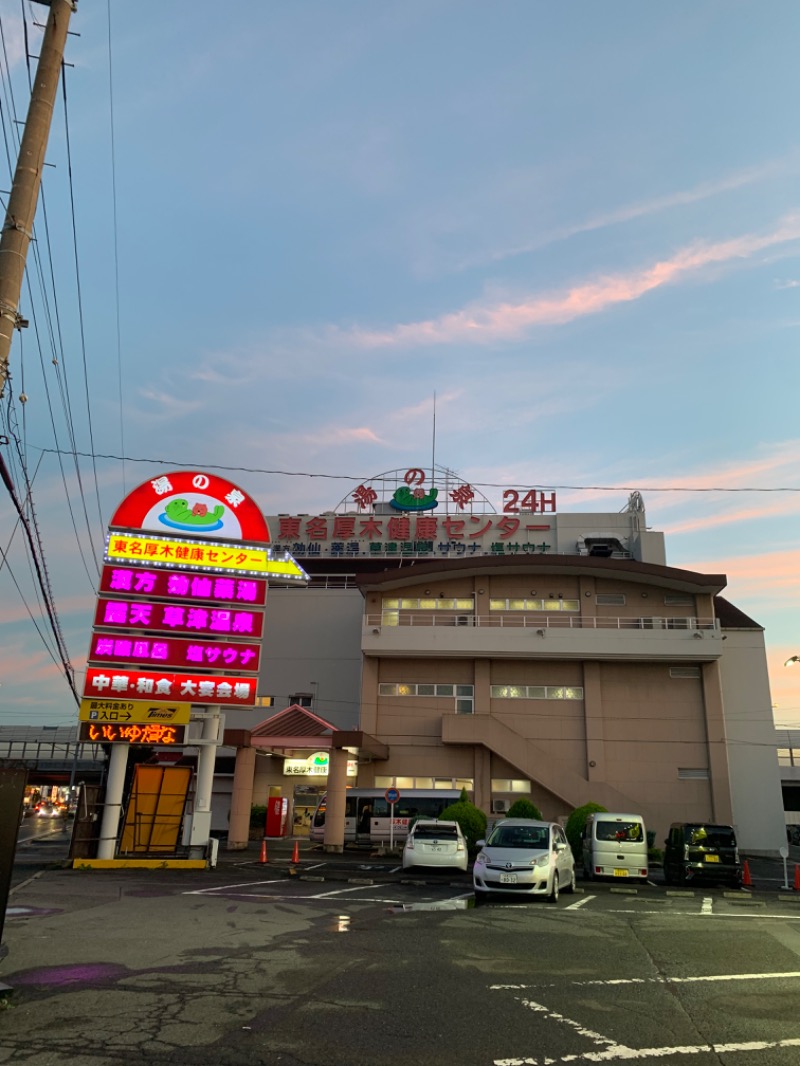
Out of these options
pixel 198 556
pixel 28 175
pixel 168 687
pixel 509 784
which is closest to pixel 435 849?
pixel 168 687

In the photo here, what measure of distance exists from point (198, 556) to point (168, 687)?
12.5ft

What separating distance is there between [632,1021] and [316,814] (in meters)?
29.0

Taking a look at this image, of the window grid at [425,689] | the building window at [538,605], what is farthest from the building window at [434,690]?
the building window at [538,605]

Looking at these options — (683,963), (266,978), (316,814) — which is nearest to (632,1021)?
(683,963)

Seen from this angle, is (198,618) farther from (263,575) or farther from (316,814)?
(316,814)

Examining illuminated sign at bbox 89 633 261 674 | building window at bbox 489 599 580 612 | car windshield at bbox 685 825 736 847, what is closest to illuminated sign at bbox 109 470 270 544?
illuminated sign at bbox 89 633 261 674

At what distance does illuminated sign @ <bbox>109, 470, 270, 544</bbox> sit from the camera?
22016 millimetres

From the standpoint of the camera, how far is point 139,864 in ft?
65.0

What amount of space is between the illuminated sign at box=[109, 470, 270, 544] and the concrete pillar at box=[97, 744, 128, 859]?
6.39 metres

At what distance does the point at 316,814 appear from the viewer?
110ft

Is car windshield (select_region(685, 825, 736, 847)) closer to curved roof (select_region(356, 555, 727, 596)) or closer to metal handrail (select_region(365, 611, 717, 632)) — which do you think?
metal handrail (select_region(365, 611, 717, 632))

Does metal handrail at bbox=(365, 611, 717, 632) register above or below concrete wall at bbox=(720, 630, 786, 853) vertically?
above

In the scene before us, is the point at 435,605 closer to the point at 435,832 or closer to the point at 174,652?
the point at 174,652

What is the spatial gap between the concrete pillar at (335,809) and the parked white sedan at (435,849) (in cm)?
901
